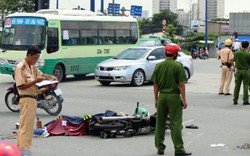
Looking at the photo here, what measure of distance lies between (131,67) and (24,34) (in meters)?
4.78

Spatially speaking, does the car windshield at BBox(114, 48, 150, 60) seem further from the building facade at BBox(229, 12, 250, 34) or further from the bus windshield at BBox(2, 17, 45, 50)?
the building facade at BBox(229, 12, 250, 34)

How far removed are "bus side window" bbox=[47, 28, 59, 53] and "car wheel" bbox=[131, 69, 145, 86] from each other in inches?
154

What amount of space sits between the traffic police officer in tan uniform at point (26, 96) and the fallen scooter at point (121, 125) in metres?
2.35

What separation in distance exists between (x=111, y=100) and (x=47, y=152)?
7700 millimetres

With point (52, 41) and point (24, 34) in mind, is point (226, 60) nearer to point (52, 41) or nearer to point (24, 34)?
point (52, 41)

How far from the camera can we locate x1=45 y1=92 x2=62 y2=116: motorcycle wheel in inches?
509

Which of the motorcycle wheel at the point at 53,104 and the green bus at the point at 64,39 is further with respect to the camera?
the green bus at the point at 64,39

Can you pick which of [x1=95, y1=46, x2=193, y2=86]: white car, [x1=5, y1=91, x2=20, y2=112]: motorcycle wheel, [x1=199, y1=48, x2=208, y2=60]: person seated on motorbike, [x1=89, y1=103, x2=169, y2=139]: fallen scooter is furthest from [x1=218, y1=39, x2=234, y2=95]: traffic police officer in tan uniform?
[x1=199, y1=48, x2=208, y2=60]: person seated on motorbike

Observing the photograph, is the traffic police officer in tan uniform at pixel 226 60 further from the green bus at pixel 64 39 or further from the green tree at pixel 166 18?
the green tree at pixel 166 18

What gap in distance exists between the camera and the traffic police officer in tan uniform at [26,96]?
747cm

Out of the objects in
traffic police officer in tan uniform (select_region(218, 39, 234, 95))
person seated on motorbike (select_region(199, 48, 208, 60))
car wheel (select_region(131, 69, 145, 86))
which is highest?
traffic police officer in tan uniform (select_region(218, 39, 234, 95))

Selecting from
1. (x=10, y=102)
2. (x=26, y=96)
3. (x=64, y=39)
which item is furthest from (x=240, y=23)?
(x=26, y=96)

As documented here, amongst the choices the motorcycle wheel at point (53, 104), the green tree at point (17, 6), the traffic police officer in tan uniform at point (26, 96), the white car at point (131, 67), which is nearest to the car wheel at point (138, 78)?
the white car at point (131, 67)

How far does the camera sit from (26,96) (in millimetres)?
7582
